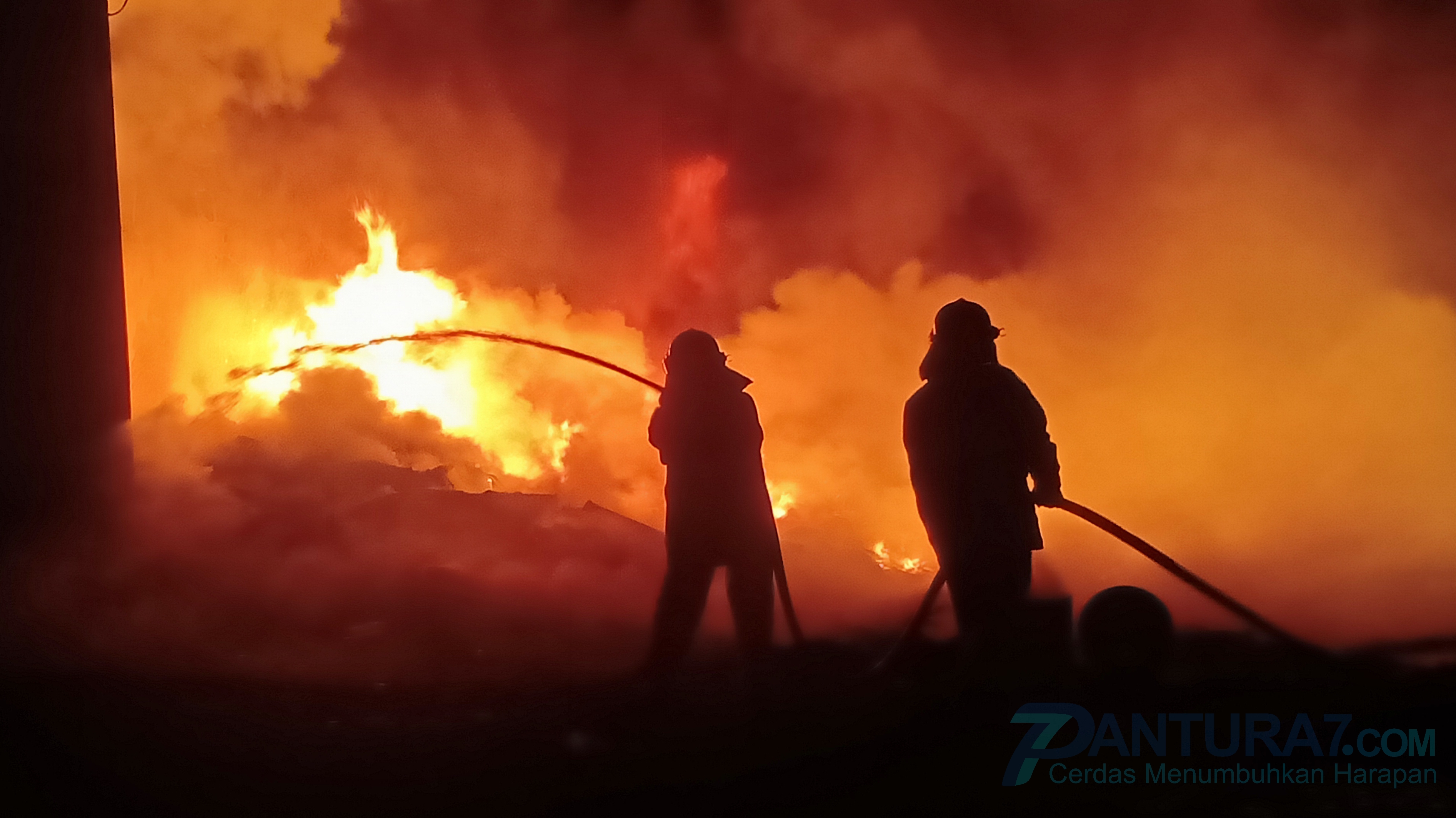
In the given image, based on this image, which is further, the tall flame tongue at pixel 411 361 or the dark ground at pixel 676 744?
the tall flame tongue at pixel 411 361

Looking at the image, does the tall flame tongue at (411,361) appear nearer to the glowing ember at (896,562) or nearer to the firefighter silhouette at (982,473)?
the glowing ember at (896,562)

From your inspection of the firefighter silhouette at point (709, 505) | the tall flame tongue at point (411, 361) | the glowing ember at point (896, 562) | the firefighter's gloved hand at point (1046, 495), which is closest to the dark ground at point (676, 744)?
the firefighter silhouette at point (709, 505)

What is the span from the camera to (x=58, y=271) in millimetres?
6762

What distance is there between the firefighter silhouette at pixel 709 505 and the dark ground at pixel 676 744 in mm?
369

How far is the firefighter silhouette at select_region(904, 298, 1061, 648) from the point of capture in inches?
166

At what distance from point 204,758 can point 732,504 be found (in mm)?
2933

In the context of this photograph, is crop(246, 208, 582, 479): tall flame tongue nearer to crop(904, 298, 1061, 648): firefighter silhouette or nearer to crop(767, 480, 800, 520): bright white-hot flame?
crop(767, 480, 800, 520): bright white-hot flame

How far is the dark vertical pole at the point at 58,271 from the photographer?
6.44 metres

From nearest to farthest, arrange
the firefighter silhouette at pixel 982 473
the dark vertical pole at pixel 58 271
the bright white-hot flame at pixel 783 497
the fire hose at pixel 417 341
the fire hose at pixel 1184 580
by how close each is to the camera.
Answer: the firefighter silhouette at pixel 982 473 < the fire hose at pixel 1184 580 < the dark vertical pole at pixel 58 271 < the fire hose at pixel 417 341 < the bright white-hot flame at pixel 783 497

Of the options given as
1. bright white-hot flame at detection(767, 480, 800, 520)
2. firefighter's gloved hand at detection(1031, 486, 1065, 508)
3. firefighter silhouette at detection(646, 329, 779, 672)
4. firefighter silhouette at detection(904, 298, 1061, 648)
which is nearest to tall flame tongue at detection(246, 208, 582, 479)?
bright white-hot flame at detection(767, 480, 800, 520)

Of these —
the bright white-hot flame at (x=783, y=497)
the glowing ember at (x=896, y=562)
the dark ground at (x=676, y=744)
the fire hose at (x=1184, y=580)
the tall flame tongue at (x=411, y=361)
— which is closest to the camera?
the dark ground at (x=676, y=744)

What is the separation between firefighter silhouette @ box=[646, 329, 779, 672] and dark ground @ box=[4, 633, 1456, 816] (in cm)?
37

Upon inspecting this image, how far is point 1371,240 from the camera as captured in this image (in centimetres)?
955

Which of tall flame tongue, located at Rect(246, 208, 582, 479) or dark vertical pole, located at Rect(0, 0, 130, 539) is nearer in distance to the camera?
dark vertical pole, located at Rect(0, 0, 130, 539)
